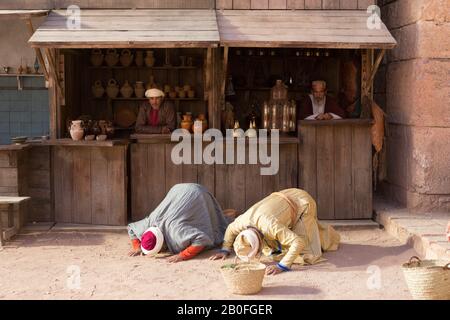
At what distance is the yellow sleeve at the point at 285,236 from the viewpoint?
269 inches

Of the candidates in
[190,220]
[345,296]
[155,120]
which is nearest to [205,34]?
[155,120]

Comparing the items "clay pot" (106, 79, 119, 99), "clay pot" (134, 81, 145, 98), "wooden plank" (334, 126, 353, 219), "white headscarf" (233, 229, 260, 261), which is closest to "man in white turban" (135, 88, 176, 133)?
"clay pot" (134, 81, 145, 98)

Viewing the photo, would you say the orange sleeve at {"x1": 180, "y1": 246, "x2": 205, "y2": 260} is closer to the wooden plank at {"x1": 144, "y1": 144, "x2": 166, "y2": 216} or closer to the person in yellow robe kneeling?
the person in yellow robe kneeling

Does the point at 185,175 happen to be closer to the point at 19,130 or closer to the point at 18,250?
the point at 18,250

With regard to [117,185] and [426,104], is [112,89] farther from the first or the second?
[426,104]

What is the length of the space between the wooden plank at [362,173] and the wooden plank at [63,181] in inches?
150

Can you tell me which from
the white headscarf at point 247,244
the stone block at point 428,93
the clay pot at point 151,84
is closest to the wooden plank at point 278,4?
the stone block at point 428,93

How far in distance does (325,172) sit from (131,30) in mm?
3181

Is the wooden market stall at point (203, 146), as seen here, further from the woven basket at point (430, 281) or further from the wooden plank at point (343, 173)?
the woven basket at point (430, 281)

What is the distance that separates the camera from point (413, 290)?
5824 mm

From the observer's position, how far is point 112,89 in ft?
37.2

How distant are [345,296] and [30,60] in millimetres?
6909

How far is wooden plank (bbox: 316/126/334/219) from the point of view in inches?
368

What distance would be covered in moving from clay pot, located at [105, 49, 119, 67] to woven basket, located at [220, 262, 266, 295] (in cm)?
580
